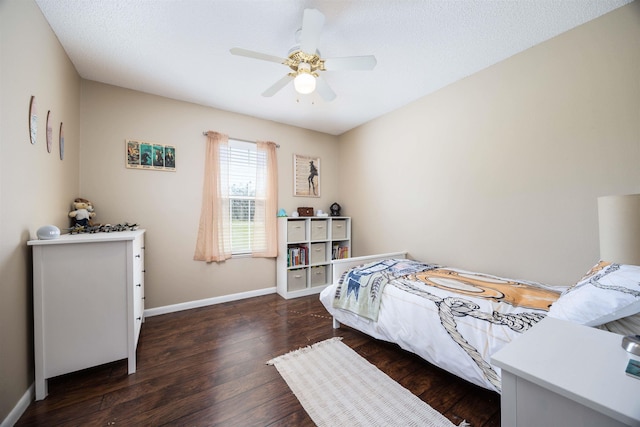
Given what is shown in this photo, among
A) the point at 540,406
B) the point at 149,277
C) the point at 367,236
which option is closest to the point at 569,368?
the point at 540,406

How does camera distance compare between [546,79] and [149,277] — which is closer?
[546,79]

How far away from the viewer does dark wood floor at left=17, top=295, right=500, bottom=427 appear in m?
1.36

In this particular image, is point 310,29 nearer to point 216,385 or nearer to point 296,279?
point 216,385

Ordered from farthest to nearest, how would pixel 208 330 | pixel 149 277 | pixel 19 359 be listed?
pixel 149 277
pixel 208 330
pixel 19 359

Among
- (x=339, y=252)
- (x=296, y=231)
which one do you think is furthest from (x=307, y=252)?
(x=339, y=252)

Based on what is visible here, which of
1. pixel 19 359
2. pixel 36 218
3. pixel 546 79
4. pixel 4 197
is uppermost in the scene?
pixel 546 79

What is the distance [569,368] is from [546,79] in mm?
2287

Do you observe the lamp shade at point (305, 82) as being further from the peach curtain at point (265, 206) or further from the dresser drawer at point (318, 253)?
the dresser drawer at point (318, 253)

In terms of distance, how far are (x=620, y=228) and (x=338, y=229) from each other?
282 cm

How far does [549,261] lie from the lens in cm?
194

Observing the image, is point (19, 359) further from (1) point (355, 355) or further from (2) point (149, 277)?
(1) point (355, 355)

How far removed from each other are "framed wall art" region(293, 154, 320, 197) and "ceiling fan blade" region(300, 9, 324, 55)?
2.03 meters

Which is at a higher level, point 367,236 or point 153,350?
point 367,236

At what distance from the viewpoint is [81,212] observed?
7.00 ft
